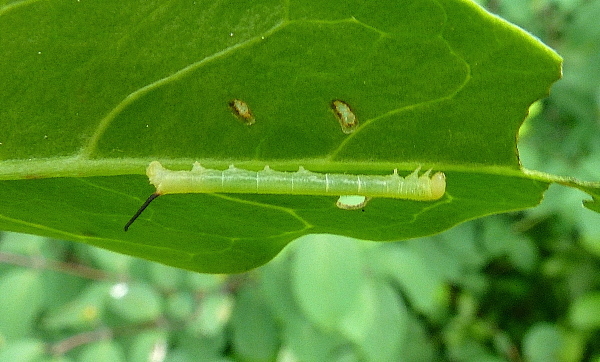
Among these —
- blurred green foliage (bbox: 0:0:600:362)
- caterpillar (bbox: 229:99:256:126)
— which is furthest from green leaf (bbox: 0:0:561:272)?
blurred green foliage (bbox: 0:0:600:362)

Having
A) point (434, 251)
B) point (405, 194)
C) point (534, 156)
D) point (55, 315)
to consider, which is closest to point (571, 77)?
point (534, 156)

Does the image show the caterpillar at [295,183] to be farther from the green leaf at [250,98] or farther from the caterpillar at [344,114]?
the caterpillar at [344,114]

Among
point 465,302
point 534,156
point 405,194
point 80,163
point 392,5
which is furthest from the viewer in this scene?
point 465,302

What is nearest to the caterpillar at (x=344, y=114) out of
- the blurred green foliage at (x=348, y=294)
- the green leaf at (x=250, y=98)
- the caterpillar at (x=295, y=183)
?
the green leaf at (x=250, y=98)

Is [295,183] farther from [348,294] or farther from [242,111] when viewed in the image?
[348,294]

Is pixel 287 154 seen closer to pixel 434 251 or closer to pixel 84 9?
pixel 84 9
